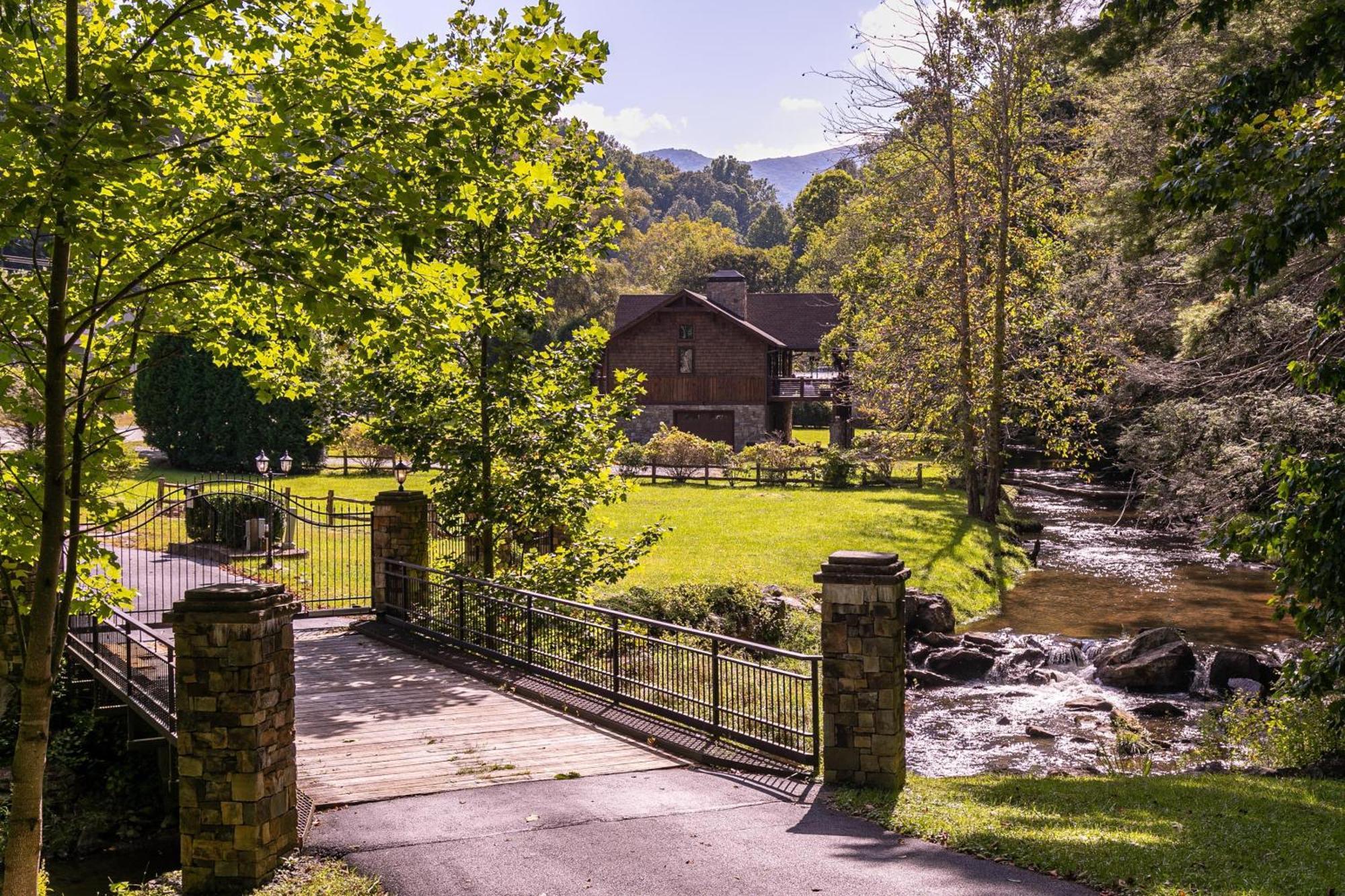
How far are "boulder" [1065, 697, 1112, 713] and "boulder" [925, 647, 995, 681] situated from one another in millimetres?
2199

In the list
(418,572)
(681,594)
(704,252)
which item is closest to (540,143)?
(418,572)

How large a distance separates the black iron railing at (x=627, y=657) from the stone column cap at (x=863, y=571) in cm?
79

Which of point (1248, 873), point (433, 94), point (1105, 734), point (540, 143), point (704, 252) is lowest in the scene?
point (1105, 734)

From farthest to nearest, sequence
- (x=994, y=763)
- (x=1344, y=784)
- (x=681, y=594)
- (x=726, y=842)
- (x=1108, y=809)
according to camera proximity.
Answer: (x=681, y=594) < (x=994, y=763) < (x=1344, y=784) < (x=1108, y=809) < (x=726, y=842)

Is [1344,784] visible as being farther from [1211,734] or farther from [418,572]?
[418,572]

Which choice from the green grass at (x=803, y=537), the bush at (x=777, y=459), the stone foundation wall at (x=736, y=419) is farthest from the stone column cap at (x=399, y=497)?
the stone foundation wall at (x=736, y=419)

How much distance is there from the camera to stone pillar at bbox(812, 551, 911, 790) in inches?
410

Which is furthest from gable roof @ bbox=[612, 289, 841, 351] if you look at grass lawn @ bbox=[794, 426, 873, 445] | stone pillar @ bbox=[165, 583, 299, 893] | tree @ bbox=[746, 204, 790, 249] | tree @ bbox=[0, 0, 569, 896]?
tree @ bbox=[746, 204, 790, 249]

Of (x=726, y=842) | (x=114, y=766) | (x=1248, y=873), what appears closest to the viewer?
(x=1248, y=873)

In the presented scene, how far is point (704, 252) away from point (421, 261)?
90019 millimetres

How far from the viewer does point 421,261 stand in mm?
8242

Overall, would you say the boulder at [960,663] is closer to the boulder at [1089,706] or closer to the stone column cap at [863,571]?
the boulder at [1089,706]

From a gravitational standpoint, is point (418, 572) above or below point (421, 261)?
below

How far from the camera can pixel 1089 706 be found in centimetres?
1753
